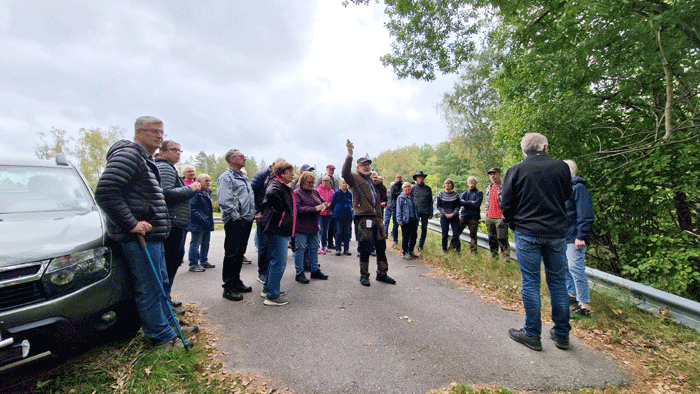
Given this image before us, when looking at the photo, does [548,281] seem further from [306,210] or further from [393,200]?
[393,200]

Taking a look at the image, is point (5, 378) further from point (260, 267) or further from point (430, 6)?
point (430, 6)

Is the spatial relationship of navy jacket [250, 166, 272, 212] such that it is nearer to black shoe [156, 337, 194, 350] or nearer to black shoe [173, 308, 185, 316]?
black shoe [173, 308, 185, 316]

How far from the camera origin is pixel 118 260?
2713 mm

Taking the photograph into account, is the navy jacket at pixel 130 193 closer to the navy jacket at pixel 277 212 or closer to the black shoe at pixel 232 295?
the navy jacket at pixel 277 212

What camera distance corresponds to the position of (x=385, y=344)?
10.1 ft

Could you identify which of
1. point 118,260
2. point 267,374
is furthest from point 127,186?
point 267,374

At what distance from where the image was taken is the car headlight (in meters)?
2.23

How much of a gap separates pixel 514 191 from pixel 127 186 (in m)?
3.88

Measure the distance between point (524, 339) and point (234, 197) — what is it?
4108mm

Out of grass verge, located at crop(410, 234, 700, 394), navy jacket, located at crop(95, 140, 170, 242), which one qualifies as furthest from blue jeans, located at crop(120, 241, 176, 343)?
grass verge, located at crop(410, 234, 700, 394)

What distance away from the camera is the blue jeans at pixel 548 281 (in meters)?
3.08

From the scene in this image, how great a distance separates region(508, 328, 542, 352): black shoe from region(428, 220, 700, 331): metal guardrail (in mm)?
1654

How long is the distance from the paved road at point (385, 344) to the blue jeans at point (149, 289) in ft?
1.99

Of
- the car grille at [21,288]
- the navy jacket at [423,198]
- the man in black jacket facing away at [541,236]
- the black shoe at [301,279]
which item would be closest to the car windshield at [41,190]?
the car grille at [21,288]
